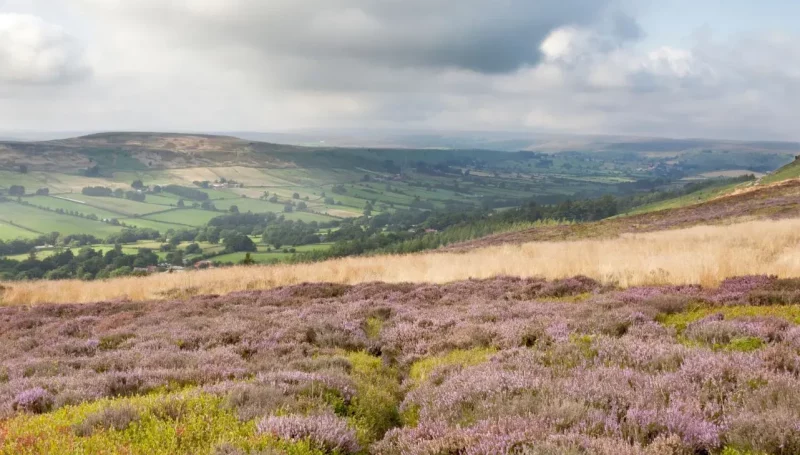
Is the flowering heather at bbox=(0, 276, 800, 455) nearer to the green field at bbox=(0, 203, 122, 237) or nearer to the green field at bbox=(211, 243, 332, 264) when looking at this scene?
the green field at bbox=(211, 243, 332, 264)

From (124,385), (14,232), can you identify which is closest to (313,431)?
(124,385)

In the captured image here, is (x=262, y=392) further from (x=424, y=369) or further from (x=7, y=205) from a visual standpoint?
(x=7, y=205)

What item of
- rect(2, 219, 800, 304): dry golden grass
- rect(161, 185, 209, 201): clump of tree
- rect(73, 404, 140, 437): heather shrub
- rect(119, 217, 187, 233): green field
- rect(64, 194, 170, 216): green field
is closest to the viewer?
rect(73, 404, 140, 437): heather shrub

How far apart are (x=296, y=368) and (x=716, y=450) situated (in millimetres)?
6254

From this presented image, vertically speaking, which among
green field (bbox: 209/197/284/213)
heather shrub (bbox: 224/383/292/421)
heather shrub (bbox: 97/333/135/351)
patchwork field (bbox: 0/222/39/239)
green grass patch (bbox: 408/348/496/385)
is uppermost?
heather shrub (bbox: 224/383/292/421)

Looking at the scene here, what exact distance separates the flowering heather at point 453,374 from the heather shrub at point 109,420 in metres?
0.02

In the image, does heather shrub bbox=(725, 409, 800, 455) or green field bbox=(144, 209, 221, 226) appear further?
green field bbox=(144, 209, 221, 226)

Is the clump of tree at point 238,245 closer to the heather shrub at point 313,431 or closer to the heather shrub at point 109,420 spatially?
the heather shrub at point 109,420

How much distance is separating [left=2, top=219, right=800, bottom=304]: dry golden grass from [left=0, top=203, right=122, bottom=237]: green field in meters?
95.0

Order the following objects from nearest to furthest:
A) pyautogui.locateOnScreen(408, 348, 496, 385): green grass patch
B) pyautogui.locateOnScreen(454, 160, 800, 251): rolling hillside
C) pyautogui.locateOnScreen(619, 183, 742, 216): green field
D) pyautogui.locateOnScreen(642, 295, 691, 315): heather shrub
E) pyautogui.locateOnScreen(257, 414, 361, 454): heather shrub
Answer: pyautogui.locateOnScreen(257, 414, 361, 454): heather shrub
pyautogui.locateOnScreen(408, 348, 496, 385): green grass patch
pyautogui.locateOnScreen(642, 295, 691, 315): heather shrub
pyautogui.locateOnScreen(454, 160, 800, 251): rolling hillside
pyautogui.locateOnScreen(619, 183, 742, 216): green field

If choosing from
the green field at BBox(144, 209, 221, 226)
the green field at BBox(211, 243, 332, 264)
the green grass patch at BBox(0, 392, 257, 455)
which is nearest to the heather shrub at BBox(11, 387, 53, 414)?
the green grass patch at BBox(0, 392, 257, 455)

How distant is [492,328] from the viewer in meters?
10.4

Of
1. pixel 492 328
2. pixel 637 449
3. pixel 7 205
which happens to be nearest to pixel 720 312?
pixel 492 328

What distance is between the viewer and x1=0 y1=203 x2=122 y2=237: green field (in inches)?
4225
